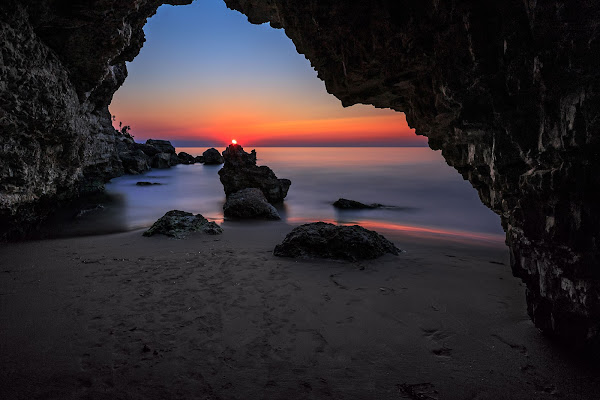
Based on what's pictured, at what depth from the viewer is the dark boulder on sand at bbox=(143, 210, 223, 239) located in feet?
32.3

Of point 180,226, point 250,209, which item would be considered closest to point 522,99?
point 180,226

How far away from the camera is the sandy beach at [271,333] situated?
327 cm

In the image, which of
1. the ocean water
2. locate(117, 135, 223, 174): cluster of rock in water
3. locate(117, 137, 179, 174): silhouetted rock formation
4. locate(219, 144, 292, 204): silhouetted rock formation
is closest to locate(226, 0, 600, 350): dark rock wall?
the ocean water

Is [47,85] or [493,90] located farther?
[47,85]

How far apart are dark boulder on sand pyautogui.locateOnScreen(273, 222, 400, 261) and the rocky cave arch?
106 inches

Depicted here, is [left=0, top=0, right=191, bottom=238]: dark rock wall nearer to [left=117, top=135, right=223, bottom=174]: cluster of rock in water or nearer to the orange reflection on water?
the orange reflection on water

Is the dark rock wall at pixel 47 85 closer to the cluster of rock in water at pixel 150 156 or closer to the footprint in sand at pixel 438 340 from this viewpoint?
the footprint in sand at pixel 438 340

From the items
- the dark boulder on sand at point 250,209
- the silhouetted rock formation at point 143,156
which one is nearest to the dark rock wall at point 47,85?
the dark boulder on sand at point 250,209

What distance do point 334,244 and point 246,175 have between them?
1228 centimetres

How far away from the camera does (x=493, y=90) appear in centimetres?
385

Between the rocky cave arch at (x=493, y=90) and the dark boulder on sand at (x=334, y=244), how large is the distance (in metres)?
2.71

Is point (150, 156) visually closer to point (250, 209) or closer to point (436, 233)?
point (250, 209)

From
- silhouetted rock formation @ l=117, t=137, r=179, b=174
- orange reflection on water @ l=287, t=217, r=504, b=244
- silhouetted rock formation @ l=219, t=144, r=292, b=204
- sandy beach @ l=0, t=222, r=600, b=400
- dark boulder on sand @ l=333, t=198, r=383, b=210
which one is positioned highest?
silhouetted rock formation @ l=117, t=137, r=179, b=174

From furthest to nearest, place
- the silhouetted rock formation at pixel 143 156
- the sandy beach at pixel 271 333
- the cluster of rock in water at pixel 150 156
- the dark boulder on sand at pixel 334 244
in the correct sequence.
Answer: the cluster of rock in water at pixel 150 156, the silhouetted rock formation at pixel 143 156, the dark boulder on sand at pixel 334 244, the sandy beach at pixel 271 333
